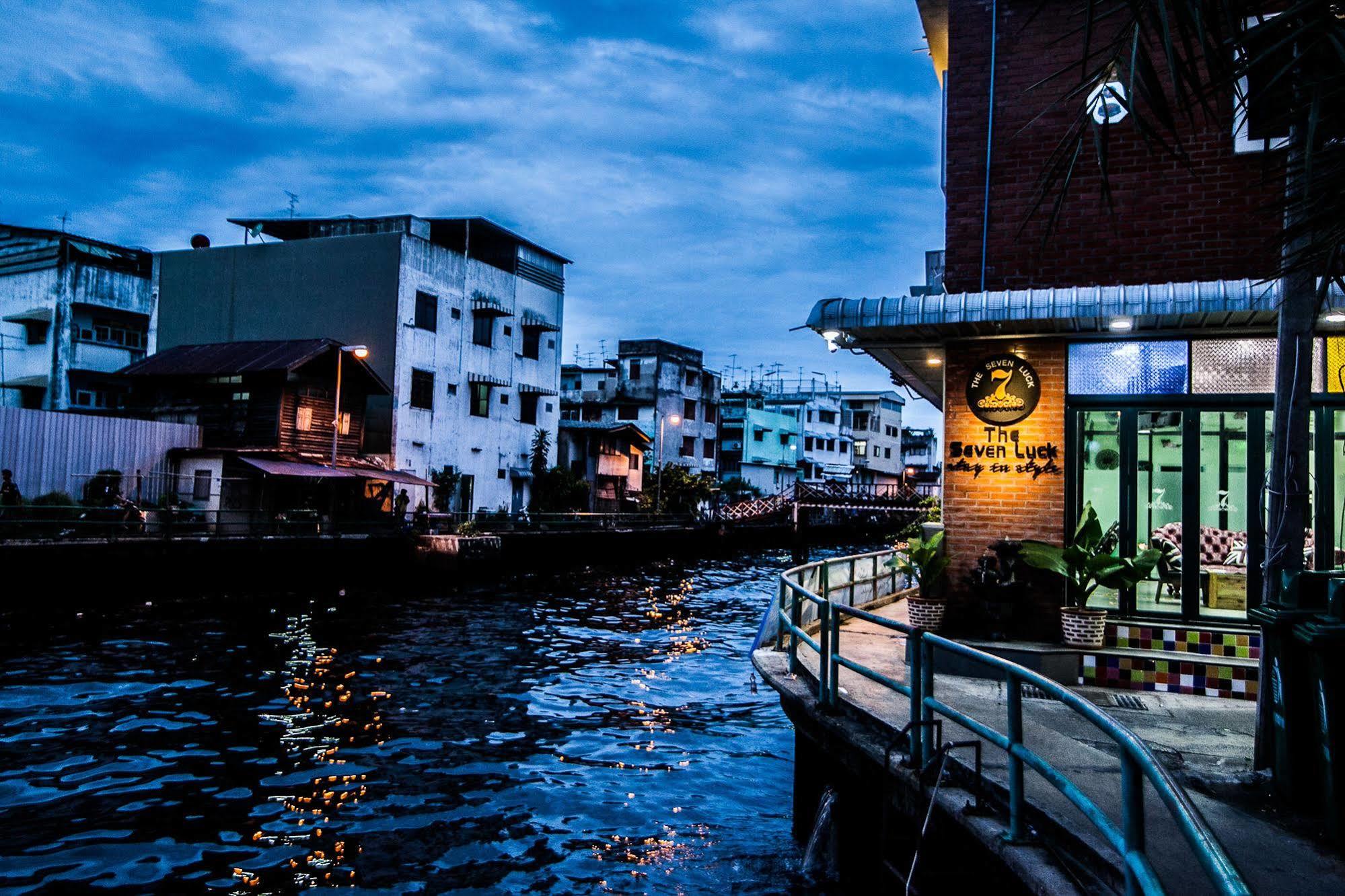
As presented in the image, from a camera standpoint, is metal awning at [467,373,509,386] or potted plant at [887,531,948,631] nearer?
potted plant at [887,531,948,631]

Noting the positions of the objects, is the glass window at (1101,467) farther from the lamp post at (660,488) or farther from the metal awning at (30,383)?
the metal awning at (30,383)

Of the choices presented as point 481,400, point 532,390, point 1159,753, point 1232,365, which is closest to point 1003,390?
point 1232,365

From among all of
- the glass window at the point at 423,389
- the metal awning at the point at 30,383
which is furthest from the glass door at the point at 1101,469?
the metal awning at the point at 30,383

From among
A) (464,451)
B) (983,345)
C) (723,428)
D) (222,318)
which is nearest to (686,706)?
(983,345)

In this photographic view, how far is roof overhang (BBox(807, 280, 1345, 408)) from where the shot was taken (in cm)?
846

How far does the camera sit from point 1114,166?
33.0ft

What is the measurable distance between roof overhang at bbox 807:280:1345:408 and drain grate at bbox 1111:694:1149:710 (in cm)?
A: 350

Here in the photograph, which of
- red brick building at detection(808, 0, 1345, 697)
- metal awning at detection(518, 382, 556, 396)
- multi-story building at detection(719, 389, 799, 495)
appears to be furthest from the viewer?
multi-story building at detection(719, 389, 799, 495)

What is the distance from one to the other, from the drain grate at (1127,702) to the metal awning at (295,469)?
27508 mm

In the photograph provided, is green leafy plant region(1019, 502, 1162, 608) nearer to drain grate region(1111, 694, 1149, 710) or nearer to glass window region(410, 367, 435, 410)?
drain grate region(1111, 694, 1149, 710)

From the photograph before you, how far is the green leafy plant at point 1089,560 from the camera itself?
29.2 ft

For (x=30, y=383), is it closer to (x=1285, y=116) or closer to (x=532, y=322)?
(x=532, y=322)

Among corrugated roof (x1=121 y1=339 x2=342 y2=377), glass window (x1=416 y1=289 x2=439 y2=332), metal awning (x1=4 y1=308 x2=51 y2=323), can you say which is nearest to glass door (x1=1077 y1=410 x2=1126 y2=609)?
corrugated roof (x1=121 y1=339 x2=342 y2=377)

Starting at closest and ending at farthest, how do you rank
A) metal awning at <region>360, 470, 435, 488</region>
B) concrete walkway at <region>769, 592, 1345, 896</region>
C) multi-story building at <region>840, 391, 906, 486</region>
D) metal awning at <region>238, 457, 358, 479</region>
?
concrete walkway at <region>769, 592, 1345, 896</region>
metal awning at <region>238, 457, 358, 479</region>
metal awning at <region>360, 470, 435, 488</region>
multi-story building at <region>840, 391, 906, 486</region>
